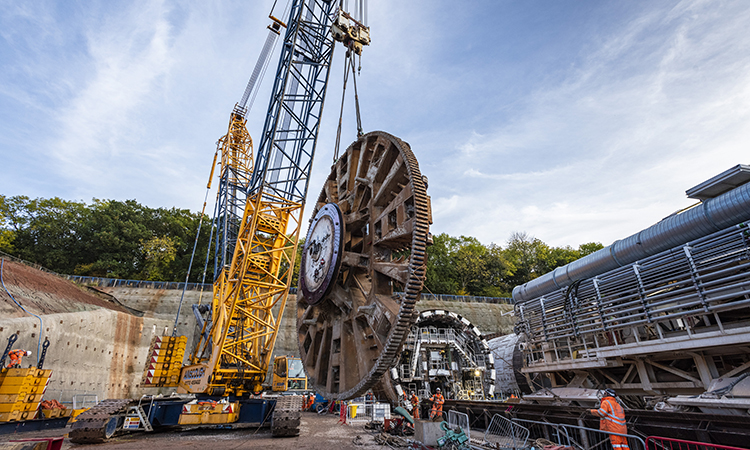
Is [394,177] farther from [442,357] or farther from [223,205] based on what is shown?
[223,205]

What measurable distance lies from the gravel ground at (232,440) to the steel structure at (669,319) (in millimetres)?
8038

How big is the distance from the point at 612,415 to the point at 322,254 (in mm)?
6200

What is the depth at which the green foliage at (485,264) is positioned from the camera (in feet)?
194

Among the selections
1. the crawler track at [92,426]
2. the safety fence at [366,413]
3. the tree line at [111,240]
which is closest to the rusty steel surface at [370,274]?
the crawler track at [92,426]

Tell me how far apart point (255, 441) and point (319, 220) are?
8256 mm

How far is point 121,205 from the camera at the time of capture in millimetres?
52469

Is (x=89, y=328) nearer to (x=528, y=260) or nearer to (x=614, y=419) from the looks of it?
(x=614, y=419)

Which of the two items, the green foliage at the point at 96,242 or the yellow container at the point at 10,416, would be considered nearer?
the yellow container at the point at 10,416

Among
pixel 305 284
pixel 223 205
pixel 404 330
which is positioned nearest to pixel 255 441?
pixel 305 284

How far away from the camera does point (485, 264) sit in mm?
61219

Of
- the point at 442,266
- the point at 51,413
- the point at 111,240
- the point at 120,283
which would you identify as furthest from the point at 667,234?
the point at 111,240

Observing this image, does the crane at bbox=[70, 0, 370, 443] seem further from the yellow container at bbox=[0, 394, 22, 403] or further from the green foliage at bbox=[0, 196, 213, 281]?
the green foliage at bbox=[0, 196, 213, 281]

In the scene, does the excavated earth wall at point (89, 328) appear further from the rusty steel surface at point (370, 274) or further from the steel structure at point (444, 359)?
the rusty steel surface at point (370, 274)

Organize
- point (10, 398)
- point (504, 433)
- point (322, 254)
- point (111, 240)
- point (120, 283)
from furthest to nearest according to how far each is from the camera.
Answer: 1. point (111, 240)
2. point (120, 283)
3. point (504, 433)
4. point (10, 398)
5. point (322, 254)
